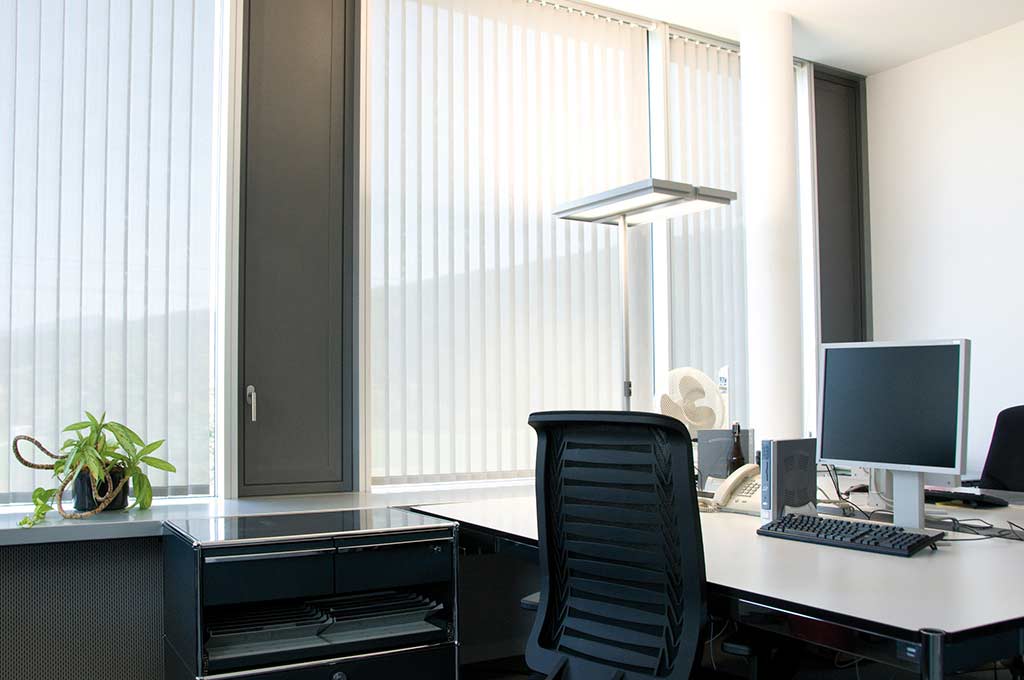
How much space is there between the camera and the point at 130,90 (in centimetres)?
331

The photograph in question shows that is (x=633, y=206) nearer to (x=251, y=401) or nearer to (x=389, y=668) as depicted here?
(x=251, y=401)

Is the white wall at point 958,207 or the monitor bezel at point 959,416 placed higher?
the white wall at point 958,207

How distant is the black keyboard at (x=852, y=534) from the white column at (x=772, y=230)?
2.18 m

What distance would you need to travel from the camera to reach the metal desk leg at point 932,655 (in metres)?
1.39

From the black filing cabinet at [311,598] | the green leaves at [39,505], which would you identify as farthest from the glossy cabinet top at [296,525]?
the green leaves at [39,505]

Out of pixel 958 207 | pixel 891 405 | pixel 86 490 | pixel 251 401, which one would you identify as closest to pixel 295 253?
pixel 251 401

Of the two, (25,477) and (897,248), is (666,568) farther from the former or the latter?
(897,248)

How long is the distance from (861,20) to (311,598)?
404 centimetres

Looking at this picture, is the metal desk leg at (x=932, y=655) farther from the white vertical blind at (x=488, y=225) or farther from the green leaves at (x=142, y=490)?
the white vertical blind at (x=488, y=225)

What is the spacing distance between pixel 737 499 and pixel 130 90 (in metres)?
2.62

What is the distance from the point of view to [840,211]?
18.0 ft

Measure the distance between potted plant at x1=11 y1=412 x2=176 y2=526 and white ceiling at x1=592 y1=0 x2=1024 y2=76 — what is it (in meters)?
3.02

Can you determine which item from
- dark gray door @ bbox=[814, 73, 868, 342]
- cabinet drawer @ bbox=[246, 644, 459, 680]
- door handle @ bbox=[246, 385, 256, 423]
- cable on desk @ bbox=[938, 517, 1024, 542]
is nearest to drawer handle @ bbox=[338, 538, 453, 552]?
cabinet drawer @ bbox=[246, 644, 459, 680]

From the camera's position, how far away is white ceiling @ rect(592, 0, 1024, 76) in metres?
4.50
